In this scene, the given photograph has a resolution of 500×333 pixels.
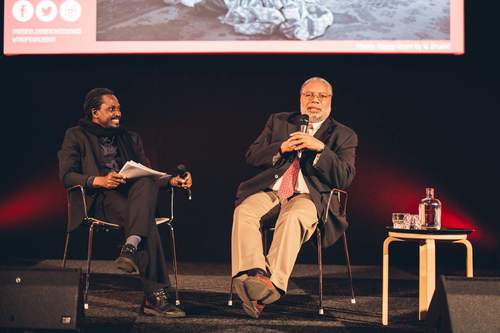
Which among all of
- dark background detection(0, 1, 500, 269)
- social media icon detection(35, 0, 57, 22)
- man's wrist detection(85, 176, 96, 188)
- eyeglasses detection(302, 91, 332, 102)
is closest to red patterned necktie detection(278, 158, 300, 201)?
eyeglasses detection(302, 91, 332, 102)

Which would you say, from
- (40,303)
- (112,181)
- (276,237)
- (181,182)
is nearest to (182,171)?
(181,182)

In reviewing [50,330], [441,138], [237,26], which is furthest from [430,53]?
[50,330]

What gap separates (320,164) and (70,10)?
8.20 ft

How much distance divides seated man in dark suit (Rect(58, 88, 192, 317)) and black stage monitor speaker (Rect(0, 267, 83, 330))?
2.06 feet

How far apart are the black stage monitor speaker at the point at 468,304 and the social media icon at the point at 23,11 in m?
3.69

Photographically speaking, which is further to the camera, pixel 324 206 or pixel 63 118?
pixel 63 118

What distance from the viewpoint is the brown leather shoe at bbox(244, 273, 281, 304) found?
2695mm

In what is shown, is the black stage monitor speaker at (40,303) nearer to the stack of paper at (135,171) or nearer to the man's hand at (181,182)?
the stack of paper at (135,171)

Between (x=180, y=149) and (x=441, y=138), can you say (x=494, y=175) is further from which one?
(x=180, y=149)

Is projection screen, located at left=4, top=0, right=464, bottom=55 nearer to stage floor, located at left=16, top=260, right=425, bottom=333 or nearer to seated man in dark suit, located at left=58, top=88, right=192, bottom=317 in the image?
seated man in dark suit, located at left=58, top=88, right=192, bottom=317

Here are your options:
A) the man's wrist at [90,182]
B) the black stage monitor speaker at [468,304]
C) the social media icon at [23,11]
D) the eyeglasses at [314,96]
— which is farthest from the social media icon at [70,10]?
the black stage monitor speaker at [468,304]

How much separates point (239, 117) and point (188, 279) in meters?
1.40

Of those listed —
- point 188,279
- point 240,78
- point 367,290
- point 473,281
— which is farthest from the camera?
point 240,78

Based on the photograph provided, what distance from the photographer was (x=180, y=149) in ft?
16.2
